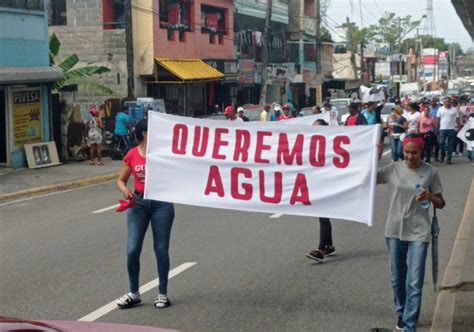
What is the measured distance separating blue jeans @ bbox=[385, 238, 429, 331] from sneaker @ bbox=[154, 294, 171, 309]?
2211mm

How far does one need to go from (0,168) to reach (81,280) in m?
13.5

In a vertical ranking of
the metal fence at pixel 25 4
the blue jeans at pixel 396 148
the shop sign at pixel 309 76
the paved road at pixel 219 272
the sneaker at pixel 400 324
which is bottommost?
the paved road at pixel 219 272

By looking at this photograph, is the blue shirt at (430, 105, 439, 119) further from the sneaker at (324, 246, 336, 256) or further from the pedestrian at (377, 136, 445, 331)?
the pedestrian at (377, 136, 445, 331)

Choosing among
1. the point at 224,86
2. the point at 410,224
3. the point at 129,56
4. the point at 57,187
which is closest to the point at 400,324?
the point at 410,224

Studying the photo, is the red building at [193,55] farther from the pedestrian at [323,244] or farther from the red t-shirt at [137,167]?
the red t-shirt at [137,167]

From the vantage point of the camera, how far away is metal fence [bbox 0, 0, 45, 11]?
2142 cm

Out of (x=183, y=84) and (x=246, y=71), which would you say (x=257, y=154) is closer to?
(x=183, y=84)

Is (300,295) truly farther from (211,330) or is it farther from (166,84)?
(166,84)

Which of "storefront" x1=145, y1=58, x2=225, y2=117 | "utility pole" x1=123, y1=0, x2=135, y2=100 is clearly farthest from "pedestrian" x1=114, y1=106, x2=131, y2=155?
"storefront" x1=145, y1=58, x2=225, y2=117

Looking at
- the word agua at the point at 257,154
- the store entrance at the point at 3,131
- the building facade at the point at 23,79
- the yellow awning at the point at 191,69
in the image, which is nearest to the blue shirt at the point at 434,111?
the building facade at the point at 23,79

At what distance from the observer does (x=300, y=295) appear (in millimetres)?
8320

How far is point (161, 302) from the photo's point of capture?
7.85 metres

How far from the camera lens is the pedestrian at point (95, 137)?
23.6 metres

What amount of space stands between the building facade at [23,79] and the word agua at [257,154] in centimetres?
1381
